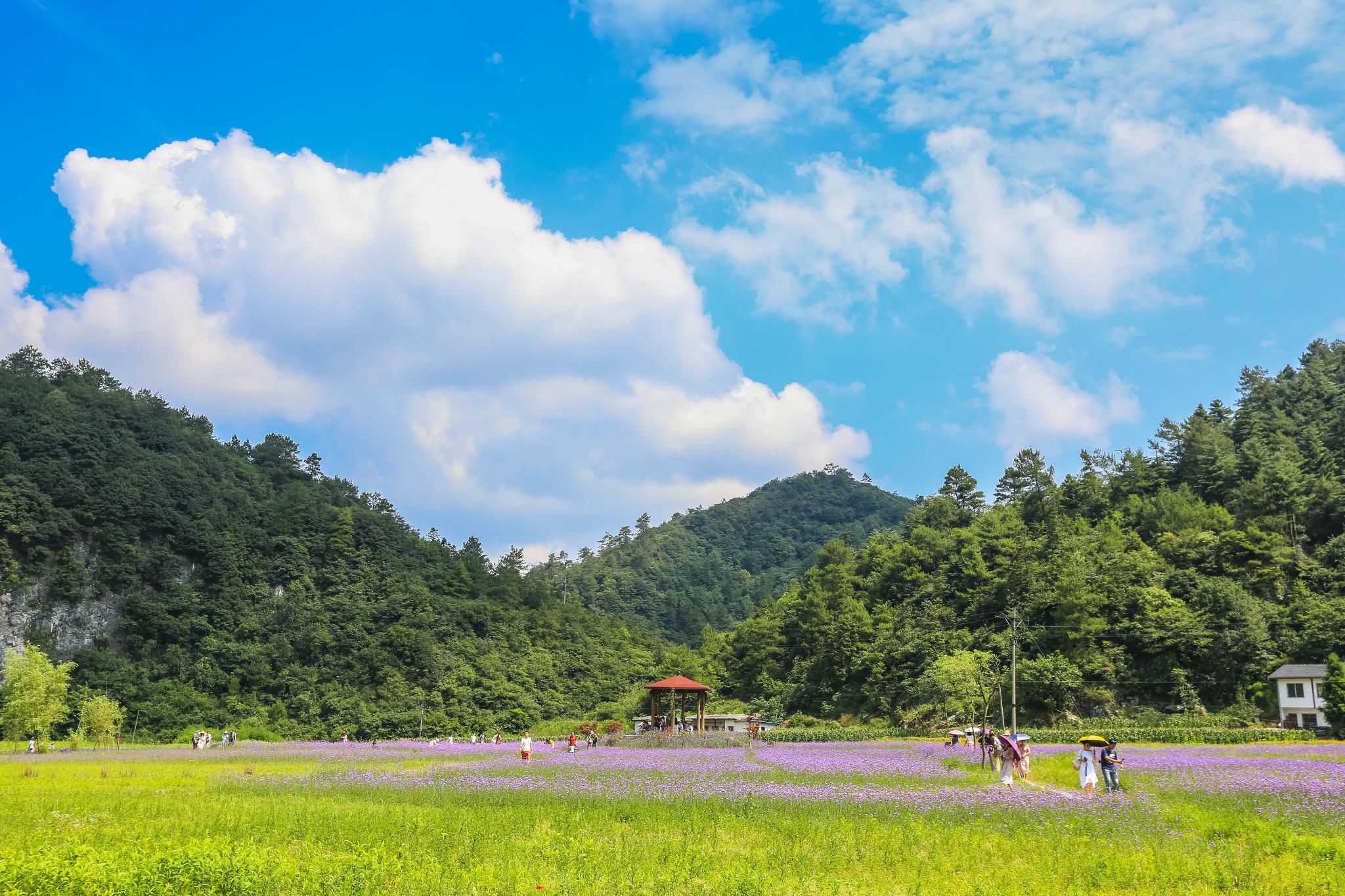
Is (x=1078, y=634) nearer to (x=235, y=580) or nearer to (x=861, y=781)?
(x=861, y=781)

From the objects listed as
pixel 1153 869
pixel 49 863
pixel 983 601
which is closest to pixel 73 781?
pixel 49 863

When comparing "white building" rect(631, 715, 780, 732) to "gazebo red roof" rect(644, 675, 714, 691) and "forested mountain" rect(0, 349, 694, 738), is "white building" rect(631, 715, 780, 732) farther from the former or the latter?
"forested mountain" rect(0, 349, 694, 738)

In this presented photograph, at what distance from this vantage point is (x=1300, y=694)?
43.6 meters

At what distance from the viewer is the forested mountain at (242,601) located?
6519 cm

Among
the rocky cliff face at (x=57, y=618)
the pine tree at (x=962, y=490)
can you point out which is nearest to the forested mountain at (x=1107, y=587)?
the pine tree at (x=962, y=490)

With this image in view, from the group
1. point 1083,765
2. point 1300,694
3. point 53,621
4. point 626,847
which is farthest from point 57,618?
point 1300,694

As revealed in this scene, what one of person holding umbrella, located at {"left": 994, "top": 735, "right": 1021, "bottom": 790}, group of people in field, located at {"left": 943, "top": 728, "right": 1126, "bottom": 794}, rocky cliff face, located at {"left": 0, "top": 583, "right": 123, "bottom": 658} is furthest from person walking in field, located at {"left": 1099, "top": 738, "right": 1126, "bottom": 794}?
rocky cliff face, located at {"left": 0, "top": 583, "right": 123, "bottom": 658}

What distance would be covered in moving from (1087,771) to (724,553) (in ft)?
484

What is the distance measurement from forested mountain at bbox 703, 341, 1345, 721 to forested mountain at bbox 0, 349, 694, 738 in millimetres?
17933

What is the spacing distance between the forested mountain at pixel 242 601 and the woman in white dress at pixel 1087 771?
5194 centimetres

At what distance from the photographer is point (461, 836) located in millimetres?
12508

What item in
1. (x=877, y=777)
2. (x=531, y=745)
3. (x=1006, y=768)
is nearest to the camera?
(x=1006, y=768)

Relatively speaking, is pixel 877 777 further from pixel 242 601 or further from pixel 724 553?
pixel 724 553

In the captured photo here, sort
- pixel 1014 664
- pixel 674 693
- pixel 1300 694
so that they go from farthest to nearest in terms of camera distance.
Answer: pixel 674 693, pixel 1300 694, pixel 1014 664
